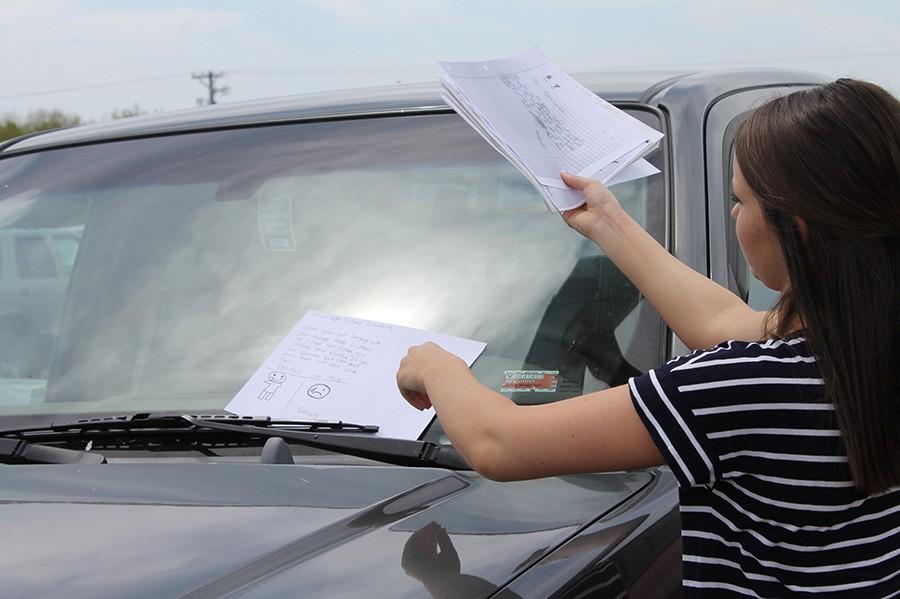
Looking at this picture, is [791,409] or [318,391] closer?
[791,409]

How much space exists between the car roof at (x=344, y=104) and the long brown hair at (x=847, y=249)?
2.85ft

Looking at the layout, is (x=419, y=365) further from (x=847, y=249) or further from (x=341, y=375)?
(x=847, y=249)

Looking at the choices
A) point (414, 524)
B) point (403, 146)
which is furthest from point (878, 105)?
point (403, 146)

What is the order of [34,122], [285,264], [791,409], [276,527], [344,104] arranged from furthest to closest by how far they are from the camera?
1. [34,122]
2. [344,104]
3. [285,264]
4. [276,527]
5. [791,409]

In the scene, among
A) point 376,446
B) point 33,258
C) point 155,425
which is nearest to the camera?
point 376,446

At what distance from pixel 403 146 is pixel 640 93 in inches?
18.6

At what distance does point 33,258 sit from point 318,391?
127 centimetres

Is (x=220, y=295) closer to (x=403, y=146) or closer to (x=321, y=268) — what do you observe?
(x=321, y=268)

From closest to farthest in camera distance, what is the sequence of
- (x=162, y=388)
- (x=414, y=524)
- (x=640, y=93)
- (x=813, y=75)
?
(x=414, y=524), (x=162, y=388), (x=640, y=93), (x=813, y=75)

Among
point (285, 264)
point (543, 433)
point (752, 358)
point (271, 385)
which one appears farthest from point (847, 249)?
point (285, 264)

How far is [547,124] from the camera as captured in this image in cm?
197

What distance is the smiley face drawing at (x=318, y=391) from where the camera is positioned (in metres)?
2.04

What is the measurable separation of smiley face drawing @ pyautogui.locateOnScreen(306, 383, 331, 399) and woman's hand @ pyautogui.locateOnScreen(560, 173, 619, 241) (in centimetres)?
50

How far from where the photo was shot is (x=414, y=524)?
1574mm
